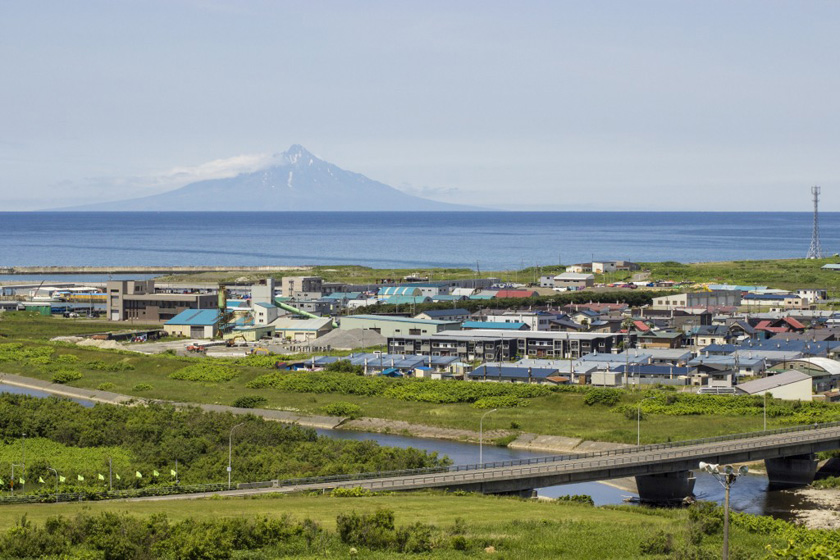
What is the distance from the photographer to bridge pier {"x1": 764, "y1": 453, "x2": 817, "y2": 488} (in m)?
46.6

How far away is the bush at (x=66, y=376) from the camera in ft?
242

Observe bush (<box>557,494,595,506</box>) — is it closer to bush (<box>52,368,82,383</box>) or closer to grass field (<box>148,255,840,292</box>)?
bush (<box>52,368,82,383</box>)

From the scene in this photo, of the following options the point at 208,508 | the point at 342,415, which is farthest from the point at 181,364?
the point at 208,508

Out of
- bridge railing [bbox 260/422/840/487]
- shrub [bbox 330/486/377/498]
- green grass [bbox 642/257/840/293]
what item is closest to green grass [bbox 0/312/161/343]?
bridge railing [bbox 260/422/840/487]

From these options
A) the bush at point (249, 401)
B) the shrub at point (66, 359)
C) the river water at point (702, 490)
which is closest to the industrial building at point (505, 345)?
the bush at point (249, 401)

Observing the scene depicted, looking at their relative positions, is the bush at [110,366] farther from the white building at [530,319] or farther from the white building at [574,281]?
the white building at [574,281]

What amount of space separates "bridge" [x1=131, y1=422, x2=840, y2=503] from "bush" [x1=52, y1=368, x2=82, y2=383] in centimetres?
3681

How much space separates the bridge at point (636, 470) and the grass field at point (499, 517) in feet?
3.00

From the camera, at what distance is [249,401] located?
63.9 m

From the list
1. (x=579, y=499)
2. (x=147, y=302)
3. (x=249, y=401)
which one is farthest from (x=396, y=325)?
(x=579, y=499)

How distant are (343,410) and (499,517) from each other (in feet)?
84.5

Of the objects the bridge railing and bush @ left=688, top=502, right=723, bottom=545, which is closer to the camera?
bush @ left=688, top=502, right=723, bottom=545

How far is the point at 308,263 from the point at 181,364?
364 feet

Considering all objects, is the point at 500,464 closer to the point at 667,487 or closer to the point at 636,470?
the point at 636,470
